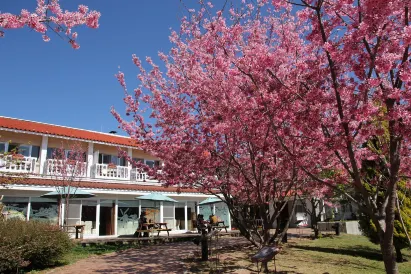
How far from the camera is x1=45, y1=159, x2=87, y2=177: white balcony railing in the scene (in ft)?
65.8

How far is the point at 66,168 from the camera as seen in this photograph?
2039 centimetres

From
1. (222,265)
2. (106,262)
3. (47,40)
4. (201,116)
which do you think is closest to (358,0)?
(47,40)

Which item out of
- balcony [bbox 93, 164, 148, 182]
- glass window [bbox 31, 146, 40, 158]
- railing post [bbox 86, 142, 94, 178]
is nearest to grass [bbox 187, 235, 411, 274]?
balcony [bbox 93, 164, 148, 182]

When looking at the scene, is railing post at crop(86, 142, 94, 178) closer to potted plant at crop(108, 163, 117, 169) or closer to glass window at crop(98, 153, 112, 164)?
glass window at crop(98, 153, 112, 164)

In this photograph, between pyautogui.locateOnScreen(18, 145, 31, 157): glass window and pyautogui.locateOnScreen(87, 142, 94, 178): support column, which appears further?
pyautogui.locateOnScreen(87, 142, 94, 178): support column

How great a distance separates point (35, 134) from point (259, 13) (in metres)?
17.2

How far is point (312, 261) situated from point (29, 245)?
29.8ft

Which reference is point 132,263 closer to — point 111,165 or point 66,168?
point 66,168

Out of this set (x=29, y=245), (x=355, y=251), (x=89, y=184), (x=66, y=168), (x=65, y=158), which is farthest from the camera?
(x=89, y=184)

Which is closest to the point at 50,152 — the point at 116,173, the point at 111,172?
the point at 111,172

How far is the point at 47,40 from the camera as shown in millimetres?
5078

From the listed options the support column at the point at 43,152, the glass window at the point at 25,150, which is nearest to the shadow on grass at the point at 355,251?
the support column at the point at 43,152

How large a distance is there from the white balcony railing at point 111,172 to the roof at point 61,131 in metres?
1.74

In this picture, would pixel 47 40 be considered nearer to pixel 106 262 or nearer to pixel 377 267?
pixel 106 262
